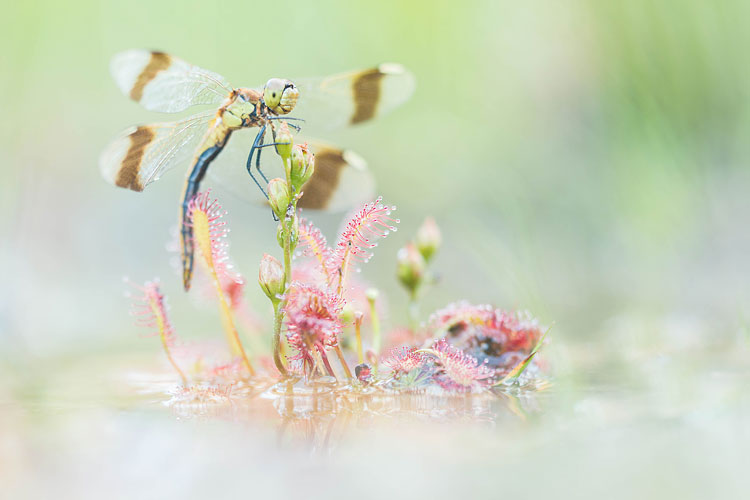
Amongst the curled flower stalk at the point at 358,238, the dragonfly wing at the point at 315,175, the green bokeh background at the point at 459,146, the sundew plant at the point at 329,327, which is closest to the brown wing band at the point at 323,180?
the dragonfly wing at the point at 315,175

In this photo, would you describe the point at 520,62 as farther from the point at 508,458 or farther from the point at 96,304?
the point at 508,458

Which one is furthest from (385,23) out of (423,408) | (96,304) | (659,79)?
(423,408)

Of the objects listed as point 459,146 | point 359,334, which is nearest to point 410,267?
point 359,334

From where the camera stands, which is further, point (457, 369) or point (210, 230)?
point (210, 230)

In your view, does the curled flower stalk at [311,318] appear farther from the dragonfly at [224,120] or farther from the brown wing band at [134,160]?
the brown wing band at [134,160]

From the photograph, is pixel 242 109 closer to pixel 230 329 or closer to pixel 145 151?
pixel 145 151

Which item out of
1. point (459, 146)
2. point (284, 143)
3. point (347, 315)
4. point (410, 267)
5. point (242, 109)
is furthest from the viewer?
point (459, 146)

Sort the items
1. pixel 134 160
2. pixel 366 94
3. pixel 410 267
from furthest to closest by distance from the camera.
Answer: pixel 366 94
pixel 410 267
pixel 134 160
